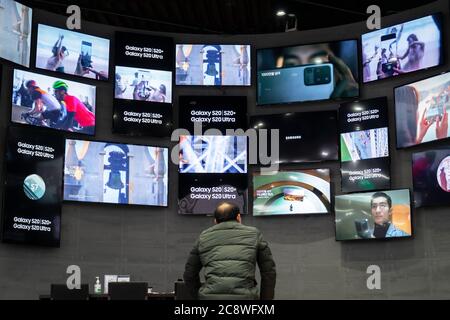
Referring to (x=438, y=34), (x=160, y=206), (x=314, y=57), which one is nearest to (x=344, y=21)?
(x=314, y=57)

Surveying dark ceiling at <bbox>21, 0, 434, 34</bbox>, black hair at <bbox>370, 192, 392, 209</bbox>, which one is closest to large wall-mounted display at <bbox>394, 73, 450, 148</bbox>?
black hair at <bbox>370, 192, 392, 209</bbox>

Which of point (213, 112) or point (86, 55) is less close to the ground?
point (86, 55)

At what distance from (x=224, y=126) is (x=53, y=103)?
8.98ft

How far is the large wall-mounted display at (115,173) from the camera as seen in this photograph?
10328 millimetres

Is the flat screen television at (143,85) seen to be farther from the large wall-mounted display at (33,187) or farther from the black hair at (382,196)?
the black hair at (382,196)

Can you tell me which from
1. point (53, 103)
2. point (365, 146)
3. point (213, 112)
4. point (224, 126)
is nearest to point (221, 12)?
point (213, 112)

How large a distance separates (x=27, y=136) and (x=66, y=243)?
170cm

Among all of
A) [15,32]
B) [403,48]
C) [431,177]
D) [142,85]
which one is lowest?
[431,177]

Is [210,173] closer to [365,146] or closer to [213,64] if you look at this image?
[213,64]

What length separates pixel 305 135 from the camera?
10906 millimetres

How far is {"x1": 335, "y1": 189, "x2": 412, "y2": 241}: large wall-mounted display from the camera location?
9.85 meters

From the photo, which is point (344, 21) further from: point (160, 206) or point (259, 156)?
point (160, 206)

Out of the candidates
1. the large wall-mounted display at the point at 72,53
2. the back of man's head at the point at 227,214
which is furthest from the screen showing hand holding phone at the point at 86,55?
the back of man's head at the point at 227,214

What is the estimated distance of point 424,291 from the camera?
950 centimetres
